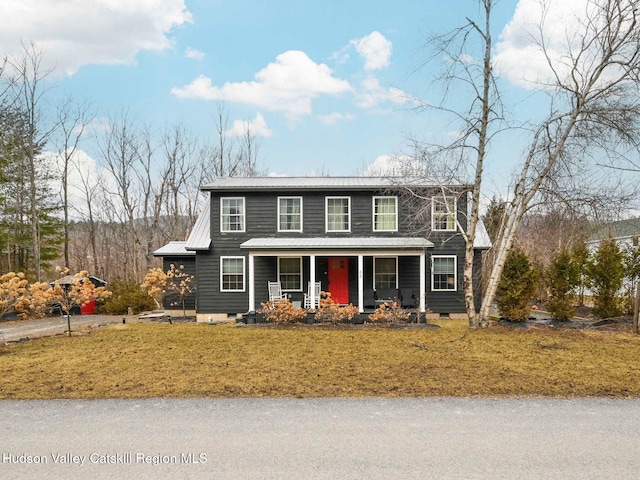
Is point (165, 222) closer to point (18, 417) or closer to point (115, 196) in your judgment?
point (115, 196)

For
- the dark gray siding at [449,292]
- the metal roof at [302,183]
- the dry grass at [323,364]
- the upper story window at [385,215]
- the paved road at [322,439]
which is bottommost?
the dry grass at [323,364]

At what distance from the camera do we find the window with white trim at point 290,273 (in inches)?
655

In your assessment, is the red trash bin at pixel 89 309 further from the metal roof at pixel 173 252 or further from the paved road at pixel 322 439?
the paved road at pixel 322 439

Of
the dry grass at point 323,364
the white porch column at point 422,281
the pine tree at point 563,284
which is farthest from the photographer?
the white porch column at point 422,281

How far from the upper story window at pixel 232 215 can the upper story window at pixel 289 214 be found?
59.3 inches

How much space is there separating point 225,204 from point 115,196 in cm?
1687

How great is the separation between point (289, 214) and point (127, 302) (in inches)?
351

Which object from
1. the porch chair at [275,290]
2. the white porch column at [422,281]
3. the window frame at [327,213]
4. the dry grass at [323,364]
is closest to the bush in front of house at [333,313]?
the dry grass at [323,364]

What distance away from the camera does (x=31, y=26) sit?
68.5 ft

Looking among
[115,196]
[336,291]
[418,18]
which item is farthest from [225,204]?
[115,196]

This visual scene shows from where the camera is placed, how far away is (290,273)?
16688 millimetres

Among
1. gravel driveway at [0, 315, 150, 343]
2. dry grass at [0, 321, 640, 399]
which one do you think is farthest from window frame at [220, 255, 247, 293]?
dry grass at [0, 321, 640, 399]

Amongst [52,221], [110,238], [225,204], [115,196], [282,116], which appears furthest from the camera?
[110,238]

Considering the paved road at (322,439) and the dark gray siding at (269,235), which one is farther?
the dark gray siding at (269,235)
